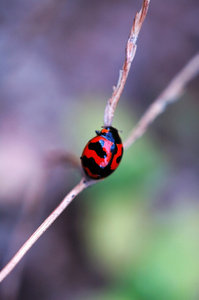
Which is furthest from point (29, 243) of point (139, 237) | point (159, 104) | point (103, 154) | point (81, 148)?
point (81, 148)

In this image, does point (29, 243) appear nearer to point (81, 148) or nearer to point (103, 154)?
point (103, 154)

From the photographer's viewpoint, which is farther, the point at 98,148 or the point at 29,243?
the point at 98,148

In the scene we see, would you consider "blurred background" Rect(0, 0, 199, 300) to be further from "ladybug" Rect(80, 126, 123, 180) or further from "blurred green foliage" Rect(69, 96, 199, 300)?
"ladybug" Rect(80, 126, 123, 180)

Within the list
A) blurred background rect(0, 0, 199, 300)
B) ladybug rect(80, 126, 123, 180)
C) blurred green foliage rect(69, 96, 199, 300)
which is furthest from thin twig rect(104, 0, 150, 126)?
blurred green foliage rect(69, 96, 199, 300)

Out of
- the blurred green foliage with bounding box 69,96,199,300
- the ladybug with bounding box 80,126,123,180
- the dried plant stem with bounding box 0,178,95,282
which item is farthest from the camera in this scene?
the blurred green foliage with bounding box 69,96,199,300

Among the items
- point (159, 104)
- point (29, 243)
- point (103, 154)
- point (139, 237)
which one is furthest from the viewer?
point (139, 237)

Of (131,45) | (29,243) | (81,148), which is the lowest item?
(29,243)

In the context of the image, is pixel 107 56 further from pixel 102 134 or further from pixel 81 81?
pixel 102 134

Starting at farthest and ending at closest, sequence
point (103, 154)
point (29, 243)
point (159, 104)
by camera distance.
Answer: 1. point (159, 104)
2. point (103, 154)
3. point (29, 243)
